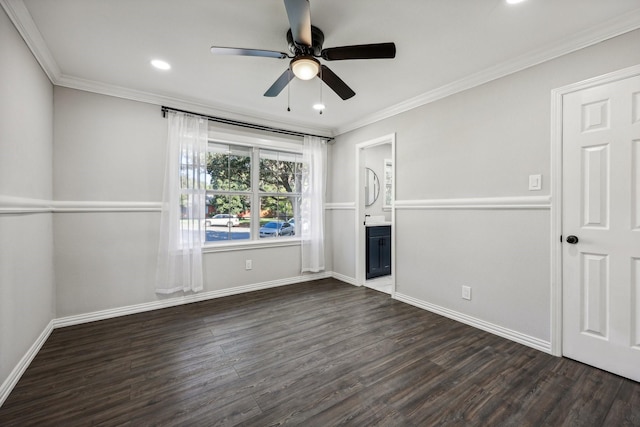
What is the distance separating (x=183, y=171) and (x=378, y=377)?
2956 millimetres

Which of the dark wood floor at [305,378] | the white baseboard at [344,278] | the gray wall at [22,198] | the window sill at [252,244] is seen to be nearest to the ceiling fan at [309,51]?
the gray wall at [22,198]

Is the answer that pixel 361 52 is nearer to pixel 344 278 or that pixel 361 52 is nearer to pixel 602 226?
pixel 602 226

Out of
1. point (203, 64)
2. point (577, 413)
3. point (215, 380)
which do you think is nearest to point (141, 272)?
point (215, 380)

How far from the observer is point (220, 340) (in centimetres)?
246

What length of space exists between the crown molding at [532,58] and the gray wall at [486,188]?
0.05m

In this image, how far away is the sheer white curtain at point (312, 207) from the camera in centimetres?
428

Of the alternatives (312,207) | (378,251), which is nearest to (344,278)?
(378,251)

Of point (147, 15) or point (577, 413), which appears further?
point (147, 15)

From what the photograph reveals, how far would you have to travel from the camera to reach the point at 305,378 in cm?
191

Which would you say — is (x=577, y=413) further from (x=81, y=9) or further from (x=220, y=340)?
(x=81, y=9)

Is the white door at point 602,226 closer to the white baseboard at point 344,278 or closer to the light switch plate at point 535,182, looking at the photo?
the light switch plate at point 535,182

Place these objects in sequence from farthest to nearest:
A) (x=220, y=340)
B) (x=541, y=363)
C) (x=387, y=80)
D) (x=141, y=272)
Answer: (x=141, y=272), (x=387, y=80), (x=220, y=340), (x=541, y=363)

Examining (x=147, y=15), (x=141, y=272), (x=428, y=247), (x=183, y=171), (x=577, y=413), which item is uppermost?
(x=147, y=15)

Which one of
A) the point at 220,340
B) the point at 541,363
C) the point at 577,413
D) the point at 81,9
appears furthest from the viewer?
the point at 220,340
